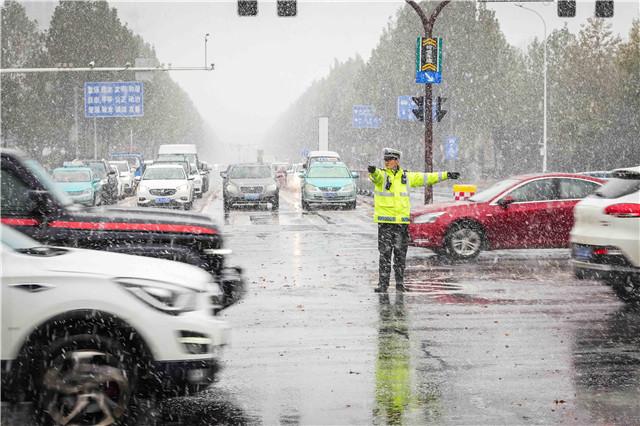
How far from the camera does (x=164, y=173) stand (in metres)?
35.8

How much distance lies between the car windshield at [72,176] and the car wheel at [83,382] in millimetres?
30417

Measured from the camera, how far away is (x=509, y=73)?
7419 centimetres

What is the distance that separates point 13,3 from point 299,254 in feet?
217

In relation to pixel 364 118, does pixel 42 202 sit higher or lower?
lower

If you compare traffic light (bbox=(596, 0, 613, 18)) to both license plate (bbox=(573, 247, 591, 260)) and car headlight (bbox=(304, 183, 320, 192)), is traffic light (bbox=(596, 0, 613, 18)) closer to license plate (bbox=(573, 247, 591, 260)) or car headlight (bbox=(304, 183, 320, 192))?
car headlight (bbox=(304, 183, 320, 192))

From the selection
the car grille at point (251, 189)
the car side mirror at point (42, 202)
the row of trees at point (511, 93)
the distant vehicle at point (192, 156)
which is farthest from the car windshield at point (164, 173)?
the car side mirror at point (42, 202)

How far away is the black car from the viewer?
851cm

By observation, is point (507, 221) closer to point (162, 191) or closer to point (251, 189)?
point (251, 189)

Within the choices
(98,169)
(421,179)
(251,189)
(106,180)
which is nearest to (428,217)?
(421,179)

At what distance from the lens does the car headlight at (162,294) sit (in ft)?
19.8

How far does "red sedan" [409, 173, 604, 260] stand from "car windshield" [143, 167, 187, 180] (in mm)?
19970

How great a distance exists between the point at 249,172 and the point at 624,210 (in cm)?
2568

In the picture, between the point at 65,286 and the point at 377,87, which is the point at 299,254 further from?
the point at 377,87

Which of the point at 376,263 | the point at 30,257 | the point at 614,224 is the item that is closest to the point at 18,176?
the point at 30,257
